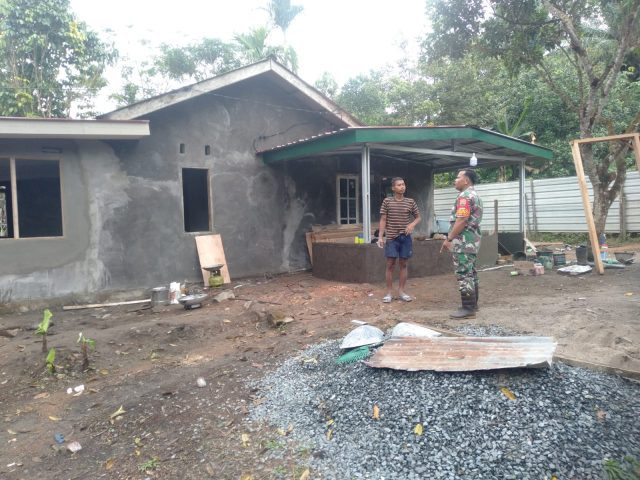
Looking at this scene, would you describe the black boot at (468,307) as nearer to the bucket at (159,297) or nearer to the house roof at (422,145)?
the house roof at (422,145)

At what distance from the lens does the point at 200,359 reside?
15.0 ft

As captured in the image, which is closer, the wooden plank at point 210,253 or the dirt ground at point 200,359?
the dirt ground at point 200,359

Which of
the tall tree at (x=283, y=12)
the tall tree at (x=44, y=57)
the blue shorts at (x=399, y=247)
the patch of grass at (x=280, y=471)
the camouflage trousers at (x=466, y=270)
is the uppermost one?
the tall tree at (x=283, y=12)

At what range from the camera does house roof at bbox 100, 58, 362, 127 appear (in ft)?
23.4

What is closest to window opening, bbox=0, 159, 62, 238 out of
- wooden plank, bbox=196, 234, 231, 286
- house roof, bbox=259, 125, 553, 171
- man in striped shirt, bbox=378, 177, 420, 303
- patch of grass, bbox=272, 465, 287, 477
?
wooden plank, bbox=196, 234, 231, 286

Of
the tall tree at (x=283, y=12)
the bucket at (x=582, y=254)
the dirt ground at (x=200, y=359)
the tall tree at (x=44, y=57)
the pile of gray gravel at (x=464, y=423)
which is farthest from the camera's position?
the tall tree at (x=283, y=12)

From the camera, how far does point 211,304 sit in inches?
266

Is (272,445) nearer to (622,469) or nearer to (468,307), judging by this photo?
(622,469)

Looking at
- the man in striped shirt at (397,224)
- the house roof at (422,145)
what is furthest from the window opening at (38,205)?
the man in striped shirt at (397,224)

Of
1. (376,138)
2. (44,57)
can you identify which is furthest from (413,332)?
(44,57)

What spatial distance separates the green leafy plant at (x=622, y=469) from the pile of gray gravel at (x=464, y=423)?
4cm

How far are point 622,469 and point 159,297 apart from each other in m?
6.24

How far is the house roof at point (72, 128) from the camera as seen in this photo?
5.97m

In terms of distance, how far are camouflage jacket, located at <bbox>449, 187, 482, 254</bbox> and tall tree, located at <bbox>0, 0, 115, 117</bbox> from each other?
13.6m
